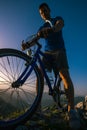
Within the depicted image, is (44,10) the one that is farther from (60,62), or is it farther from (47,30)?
(60,62)

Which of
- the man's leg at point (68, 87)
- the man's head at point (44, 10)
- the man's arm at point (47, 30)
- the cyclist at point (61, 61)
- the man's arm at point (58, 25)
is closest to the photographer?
the man's arm at point (47, 30)

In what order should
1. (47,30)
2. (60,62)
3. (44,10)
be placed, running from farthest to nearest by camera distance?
1. (44,10)
2. (60,62)
3. (47,30)

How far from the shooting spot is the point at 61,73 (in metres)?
6.84

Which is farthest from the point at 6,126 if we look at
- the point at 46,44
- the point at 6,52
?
the point at 46,44

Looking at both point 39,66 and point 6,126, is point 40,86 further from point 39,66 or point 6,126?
point 6,126

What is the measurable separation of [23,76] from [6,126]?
1144mm

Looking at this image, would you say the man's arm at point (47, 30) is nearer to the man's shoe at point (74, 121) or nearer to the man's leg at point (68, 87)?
the man's leg at point (68, 87)

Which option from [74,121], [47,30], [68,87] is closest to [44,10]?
[47,30]

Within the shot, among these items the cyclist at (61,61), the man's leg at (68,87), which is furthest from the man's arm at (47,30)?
the man's leg at (68,87)

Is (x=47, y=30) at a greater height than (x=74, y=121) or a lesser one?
greater

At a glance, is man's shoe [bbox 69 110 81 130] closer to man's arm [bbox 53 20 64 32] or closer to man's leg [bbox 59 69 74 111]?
man's leg [bbox 59 69 74 111]

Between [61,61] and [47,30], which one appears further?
[61,61]

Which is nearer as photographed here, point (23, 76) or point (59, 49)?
point (23, 76)

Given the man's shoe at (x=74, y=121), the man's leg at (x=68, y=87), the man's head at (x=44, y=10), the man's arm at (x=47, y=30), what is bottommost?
the man's shoe at (x=74, y=121)
